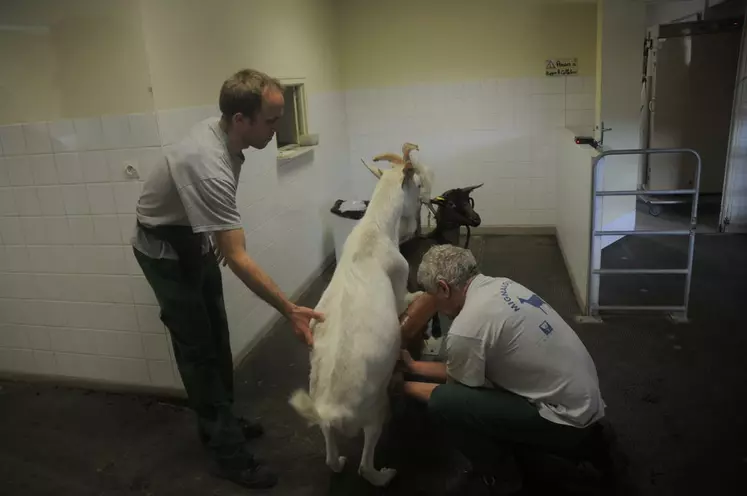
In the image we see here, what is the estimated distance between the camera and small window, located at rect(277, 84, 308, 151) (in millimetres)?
4492

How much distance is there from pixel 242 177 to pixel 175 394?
1267 mm

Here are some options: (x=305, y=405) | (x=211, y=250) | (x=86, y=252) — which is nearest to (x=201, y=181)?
(x=211, y=250)

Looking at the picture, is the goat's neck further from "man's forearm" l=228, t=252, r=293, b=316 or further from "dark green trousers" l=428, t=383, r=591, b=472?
"dark green trousers" l=428, t=383, r=591, b=472

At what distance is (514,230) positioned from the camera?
5773 mm

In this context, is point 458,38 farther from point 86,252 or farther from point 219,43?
point 86,252

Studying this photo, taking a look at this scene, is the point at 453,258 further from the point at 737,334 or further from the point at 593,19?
the point at 593,19

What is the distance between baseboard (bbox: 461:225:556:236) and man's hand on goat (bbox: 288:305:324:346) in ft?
12.9

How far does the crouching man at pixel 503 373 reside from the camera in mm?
1892

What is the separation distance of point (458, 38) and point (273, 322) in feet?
10.8

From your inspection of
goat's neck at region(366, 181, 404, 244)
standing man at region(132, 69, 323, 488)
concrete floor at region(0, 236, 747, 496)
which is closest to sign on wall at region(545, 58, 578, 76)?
concrete floor at region(0, 236, 747, 496)

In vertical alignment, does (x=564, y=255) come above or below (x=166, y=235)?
below

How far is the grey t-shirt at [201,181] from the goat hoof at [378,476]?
1051 millimetres

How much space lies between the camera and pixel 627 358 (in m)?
3.13

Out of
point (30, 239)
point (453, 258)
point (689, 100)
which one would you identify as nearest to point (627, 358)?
point (453, 258)
